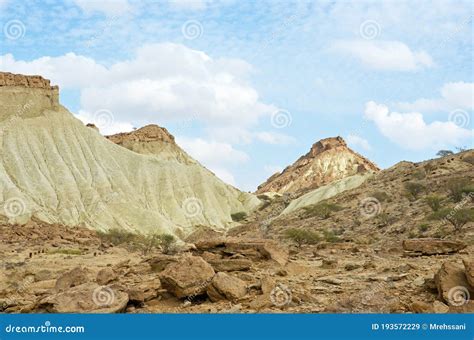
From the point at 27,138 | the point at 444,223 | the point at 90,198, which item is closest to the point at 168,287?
the point at 444,223

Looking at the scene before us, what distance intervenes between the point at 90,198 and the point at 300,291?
61606 mm

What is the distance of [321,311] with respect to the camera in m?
10.4

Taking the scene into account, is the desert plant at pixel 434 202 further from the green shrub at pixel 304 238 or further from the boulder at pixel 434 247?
the boulder at pixel 434 247

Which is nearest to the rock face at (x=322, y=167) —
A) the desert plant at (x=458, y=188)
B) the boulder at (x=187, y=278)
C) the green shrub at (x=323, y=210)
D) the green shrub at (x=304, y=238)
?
the green shrub at (x=323, y=210)

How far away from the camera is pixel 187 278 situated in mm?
12031

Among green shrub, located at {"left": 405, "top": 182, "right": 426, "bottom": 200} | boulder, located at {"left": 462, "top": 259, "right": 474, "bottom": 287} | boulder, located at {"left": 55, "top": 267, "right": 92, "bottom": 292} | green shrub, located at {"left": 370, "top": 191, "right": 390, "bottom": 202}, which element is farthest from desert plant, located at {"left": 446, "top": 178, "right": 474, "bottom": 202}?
boulder, located at {"left": 55, "top": 267, "right": 92, "bottom": 292}

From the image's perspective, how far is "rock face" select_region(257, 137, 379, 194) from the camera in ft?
429

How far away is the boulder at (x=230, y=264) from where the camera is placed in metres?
14.5

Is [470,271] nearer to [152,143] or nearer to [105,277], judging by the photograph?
[105,277]

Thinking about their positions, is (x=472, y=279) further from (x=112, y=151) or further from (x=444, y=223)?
(x=112, y=151)

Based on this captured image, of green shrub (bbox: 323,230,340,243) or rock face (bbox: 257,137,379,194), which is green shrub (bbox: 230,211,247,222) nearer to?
rock face (bbox: 257,137,379,194)

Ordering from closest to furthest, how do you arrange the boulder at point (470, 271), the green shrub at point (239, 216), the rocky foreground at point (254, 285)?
the boulder at point (470, 271), the rocky foreground at point (254, 285), the green shrub at point (239, 216)

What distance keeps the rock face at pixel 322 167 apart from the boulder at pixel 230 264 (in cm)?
11243

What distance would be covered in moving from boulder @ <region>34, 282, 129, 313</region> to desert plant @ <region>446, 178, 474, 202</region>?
30.8 meters
